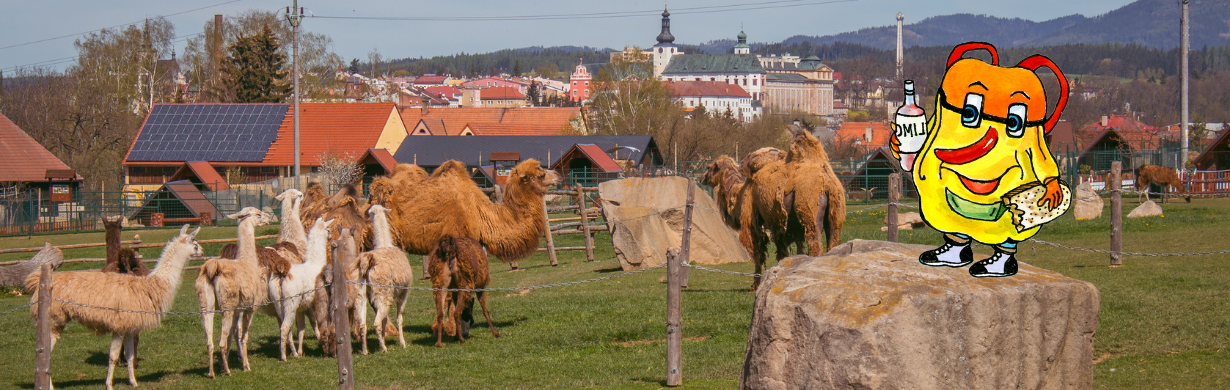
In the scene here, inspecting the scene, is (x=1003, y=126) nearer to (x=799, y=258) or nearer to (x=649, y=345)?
(x=799, y=258)

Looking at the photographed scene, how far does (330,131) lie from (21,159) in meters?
15.9

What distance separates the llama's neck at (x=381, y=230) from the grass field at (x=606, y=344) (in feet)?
3.83

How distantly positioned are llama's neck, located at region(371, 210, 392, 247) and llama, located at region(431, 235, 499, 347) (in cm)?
64

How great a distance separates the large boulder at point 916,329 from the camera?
5.34 m

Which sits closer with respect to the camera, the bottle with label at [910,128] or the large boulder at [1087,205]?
the bottle with label at [910,128]

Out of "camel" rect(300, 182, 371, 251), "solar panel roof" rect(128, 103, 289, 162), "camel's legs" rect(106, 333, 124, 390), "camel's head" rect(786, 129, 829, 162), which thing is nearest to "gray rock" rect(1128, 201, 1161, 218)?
"camel's head" rect(786, 129, 829, 162)

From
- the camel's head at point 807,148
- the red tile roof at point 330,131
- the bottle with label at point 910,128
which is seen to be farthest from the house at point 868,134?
the bottle with label at point 910,128

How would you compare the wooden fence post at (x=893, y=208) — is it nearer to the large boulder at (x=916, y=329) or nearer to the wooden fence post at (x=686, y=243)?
the wooden fence post at (x=686, y=243)

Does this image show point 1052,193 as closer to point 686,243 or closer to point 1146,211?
point 686,243

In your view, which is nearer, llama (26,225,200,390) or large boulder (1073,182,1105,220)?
llama (26,225,200,390)

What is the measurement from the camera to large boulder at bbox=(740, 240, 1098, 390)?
534 cm

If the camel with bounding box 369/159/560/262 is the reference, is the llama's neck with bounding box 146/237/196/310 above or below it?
below

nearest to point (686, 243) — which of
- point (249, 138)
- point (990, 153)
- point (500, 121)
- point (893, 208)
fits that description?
point (893, 208)

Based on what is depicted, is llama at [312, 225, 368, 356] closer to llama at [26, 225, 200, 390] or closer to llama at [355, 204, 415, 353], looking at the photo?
llama at [355, 204, 415, 353]
